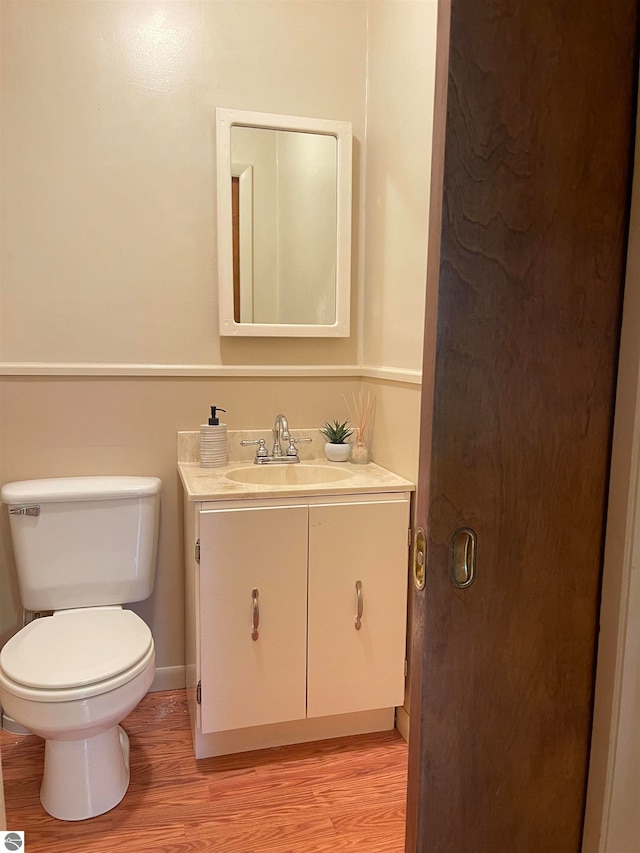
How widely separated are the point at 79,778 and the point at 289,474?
3.62ft

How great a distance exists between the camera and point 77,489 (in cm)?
199

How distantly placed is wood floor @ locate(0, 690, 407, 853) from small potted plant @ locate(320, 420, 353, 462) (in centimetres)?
95

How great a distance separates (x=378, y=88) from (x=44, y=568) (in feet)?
6.48

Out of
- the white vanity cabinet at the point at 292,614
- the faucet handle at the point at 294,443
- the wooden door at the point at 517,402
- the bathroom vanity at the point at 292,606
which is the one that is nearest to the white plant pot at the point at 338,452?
the faucet handle at the point at 294,443

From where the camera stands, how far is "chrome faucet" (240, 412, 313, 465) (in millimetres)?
2258

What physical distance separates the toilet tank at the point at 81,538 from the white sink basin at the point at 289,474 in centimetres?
33

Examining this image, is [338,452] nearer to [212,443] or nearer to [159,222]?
[212,443]

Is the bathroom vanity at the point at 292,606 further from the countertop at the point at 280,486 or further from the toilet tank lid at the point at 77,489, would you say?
the toilet tank lid at the point at 77,489

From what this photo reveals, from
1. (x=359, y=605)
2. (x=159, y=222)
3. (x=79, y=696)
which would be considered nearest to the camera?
(x=79, y=696)

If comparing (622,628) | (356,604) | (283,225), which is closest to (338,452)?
(356,604)

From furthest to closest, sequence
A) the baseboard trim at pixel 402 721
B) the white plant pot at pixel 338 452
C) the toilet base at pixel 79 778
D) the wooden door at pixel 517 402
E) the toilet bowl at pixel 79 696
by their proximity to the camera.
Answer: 1. the white plant pot at pixel 338 452
2. the baseboard trim at pixel 402 721
3. the toilet base at pixel 79 778
4. the toilet bowl at pixel 79 696
5. the wooden door at pixel 517 402

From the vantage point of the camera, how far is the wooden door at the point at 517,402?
78 centimetres

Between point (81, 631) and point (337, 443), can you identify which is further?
point (337, 443)

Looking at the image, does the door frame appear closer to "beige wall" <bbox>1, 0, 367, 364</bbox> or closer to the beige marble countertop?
the beige marble countertop
